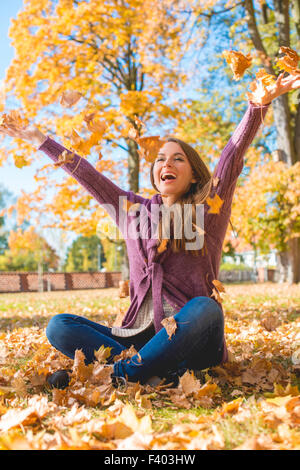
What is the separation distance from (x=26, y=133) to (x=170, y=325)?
1414mm

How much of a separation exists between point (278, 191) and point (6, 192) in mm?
42255

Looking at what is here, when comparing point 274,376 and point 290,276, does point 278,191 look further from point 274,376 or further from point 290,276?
point 274,376

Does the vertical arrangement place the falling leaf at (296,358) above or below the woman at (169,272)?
below

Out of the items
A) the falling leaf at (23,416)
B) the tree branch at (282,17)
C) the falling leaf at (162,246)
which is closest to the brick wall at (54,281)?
the tree branch at (282,17)

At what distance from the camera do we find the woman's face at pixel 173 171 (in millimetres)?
2311

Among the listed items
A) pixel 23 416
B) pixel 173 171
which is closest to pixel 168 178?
pixel 173 171

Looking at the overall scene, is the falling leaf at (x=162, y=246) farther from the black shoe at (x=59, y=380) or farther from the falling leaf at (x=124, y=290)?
the black shoe at (x=59, y=380)

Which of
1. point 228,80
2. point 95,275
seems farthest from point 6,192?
point 228,80

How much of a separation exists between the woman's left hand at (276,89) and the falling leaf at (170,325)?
119 cm

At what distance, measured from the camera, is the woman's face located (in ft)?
7.58

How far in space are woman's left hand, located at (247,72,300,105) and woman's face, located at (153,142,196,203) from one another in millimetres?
516

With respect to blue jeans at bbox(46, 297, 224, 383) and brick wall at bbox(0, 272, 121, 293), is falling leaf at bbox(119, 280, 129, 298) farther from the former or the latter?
brick wall at bbox(0, 272, 121, 293)
